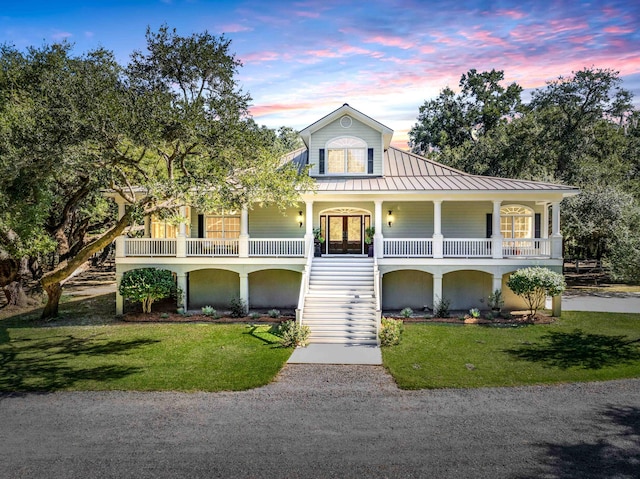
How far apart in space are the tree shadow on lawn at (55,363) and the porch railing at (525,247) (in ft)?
50.3

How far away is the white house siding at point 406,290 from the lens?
21.7 m

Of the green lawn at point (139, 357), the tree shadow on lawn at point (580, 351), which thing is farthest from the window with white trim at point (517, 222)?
the green lawn at point (139, 357)

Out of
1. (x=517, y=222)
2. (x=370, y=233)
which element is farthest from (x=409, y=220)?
(x=517, y=222)

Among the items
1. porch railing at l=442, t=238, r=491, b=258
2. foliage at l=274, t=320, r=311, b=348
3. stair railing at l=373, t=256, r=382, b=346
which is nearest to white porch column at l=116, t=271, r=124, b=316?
foliage at l=274, t=320, r=311, b=348

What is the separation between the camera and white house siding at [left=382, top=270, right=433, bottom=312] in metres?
21.7

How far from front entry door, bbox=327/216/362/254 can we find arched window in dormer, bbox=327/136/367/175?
244 cm

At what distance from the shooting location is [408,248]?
20094 mm

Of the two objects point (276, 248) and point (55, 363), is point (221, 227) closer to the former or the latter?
point (276, 248)

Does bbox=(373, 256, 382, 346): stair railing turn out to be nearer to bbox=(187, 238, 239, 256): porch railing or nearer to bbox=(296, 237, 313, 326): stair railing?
bbox=(296, 237, 313, 326): stair railing

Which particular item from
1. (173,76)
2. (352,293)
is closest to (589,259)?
(352,293)

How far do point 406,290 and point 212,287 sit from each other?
931 cm

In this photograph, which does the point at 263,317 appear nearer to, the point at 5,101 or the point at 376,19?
the point at 376,19

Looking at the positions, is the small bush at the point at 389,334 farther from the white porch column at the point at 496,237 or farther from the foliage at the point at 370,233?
the white porch column at the point at 496,237

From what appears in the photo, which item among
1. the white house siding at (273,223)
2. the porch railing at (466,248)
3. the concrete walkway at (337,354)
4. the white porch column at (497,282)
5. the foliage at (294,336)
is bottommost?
the concrete walkway at (337,354)
